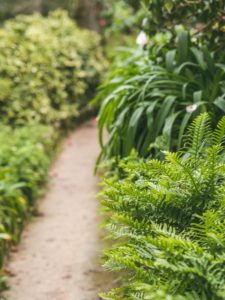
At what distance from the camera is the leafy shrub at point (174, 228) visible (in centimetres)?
172

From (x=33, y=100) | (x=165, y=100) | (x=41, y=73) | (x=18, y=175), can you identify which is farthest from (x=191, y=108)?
(x=41, y=73)

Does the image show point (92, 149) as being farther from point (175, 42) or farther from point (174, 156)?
point (174, 156)

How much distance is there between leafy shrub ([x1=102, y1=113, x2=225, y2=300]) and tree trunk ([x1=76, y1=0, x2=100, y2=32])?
1290cm

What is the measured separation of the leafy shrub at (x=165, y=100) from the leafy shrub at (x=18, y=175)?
119 cm

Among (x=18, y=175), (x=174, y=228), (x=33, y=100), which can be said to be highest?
(x=174, y=228)

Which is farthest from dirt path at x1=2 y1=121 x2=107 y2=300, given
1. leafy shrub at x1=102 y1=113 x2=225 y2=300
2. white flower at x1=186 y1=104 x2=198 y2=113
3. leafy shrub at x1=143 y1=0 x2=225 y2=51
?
leafy shrub at x1=102 y1=113 x2=225 y2=300

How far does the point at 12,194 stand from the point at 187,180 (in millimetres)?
3083

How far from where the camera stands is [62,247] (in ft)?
16.5

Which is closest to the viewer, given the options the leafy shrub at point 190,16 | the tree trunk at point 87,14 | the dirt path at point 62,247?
the leafy shrub at point 190,16

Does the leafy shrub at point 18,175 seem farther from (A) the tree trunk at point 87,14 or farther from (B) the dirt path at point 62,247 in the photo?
(A) the tree trunk at point 87,14

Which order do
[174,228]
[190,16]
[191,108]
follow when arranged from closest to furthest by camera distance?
[174,228] < [191,108] < [190,16]


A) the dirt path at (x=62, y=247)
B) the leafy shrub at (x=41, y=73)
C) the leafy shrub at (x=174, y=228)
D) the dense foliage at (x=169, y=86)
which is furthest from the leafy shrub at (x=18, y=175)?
the leafy shrub at (x=174, y=228)

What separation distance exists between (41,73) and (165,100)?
4937mm

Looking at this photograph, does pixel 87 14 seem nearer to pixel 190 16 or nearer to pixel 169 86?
pixel 190 16
